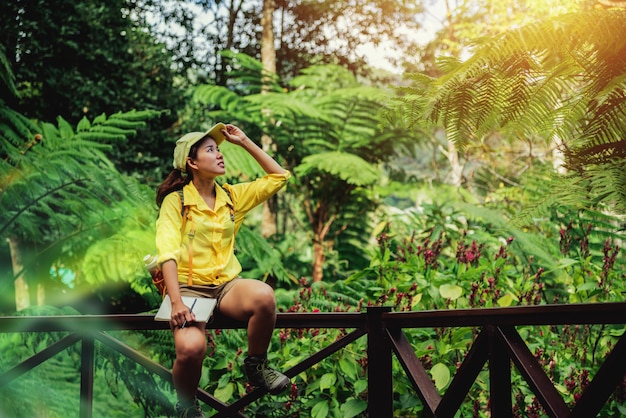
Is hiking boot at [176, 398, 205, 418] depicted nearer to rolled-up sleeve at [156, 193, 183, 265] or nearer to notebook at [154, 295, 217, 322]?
notebook at [154, 295, 217, 322]

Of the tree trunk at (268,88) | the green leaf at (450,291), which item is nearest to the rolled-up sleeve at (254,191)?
the green leaf at (450,291)

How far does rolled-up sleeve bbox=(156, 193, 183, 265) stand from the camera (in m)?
2.43

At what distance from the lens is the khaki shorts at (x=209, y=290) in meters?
2.53

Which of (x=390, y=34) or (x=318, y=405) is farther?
(x=390, y=34)

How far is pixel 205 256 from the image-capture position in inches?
102

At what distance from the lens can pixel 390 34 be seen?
49.3 feet

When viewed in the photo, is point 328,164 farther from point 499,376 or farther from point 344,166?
point 499,376

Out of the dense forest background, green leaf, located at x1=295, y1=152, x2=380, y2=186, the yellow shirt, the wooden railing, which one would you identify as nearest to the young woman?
the yellow shirt

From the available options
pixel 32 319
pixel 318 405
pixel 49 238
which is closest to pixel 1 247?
pixel 49 238

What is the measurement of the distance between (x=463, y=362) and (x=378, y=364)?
53 cm

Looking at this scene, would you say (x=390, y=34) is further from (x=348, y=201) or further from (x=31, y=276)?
(x=31, y=276)

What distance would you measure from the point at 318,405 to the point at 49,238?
6398mm

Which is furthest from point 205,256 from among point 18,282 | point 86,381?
point 18,282

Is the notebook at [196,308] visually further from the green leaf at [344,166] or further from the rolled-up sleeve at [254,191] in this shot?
the green leaf at [344,166]
